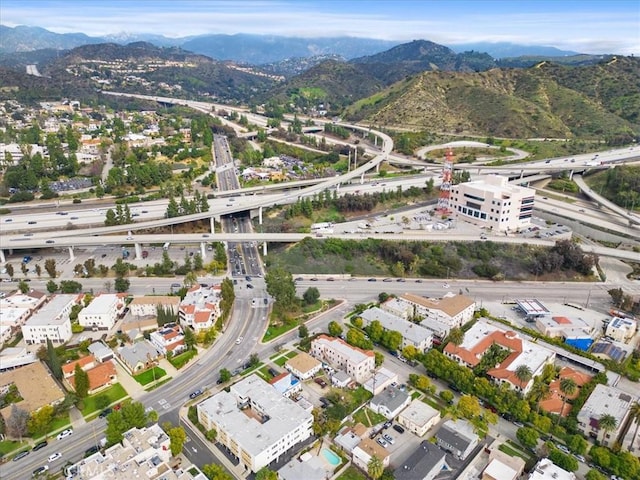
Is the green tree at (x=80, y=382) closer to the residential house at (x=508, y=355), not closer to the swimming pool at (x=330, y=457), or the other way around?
the swimming pool at (x=330, y=457)

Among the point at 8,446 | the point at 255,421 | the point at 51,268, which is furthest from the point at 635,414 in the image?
the point at 51,268

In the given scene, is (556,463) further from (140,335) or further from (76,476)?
(140,335)

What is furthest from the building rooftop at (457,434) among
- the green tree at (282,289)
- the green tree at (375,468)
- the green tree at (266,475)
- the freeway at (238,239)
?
the freeway at (238,239)

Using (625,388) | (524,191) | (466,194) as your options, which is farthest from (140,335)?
(524,191)

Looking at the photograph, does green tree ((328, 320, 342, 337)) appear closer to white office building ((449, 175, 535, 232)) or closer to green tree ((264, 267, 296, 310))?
green tree ((264, 267, 296, 310))

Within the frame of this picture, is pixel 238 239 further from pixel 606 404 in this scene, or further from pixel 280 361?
pixel 606 404

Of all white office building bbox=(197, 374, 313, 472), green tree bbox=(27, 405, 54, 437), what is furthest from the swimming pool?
green tree bbox=(27, 405, 54, 437)
